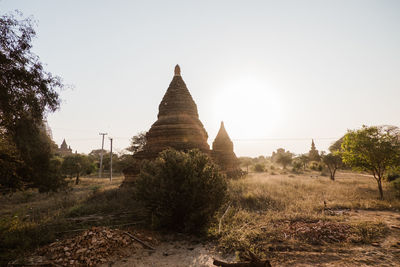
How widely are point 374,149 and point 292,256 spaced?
12.0m

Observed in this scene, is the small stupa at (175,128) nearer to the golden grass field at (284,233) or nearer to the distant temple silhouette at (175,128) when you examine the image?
the distant temple silhouette at (175,128)

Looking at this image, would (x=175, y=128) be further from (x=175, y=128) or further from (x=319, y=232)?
(x=319, y=232)

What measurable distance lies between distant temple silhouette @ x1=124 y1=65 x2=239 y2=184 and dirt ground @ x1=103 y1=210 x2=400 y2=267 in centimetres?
886

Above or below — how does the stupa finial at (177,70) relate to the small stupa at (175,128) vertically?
above

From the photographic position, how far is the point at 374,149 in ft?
41.2

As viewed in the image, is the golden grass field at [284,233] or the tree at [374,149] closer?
the golden grass field at [284,233]

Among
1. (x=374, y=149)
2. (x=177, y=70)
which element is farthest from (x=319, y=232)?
(x=177, y=70)

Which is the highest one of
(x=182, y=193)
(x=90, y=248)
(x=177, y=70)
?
(x=177, y=70)

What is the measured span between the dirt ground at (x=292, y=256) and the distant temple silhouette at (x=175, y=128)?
29.1 ft

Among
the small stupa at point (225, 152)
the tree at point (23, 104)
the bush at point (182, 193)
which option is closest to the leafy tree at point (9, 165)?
the tree at point (23, 104)

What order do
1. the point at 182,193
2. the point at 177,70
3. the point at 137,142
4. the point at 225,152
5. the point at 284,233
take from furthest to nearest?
the point at 137,142, the point at 225,152, the point at 177,70, the point at 182,193, the point at 284,233

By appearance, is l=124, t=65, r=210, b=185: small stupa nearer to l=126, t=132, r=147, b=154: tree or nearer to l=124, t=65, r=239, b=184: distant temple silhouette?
l=124, t=65, r=239, b=184: distant temple silhouette

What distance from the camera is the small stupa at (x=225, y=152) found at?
21266 millimetres

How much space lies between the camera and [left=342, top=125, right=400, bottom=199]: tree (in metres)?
12.3
